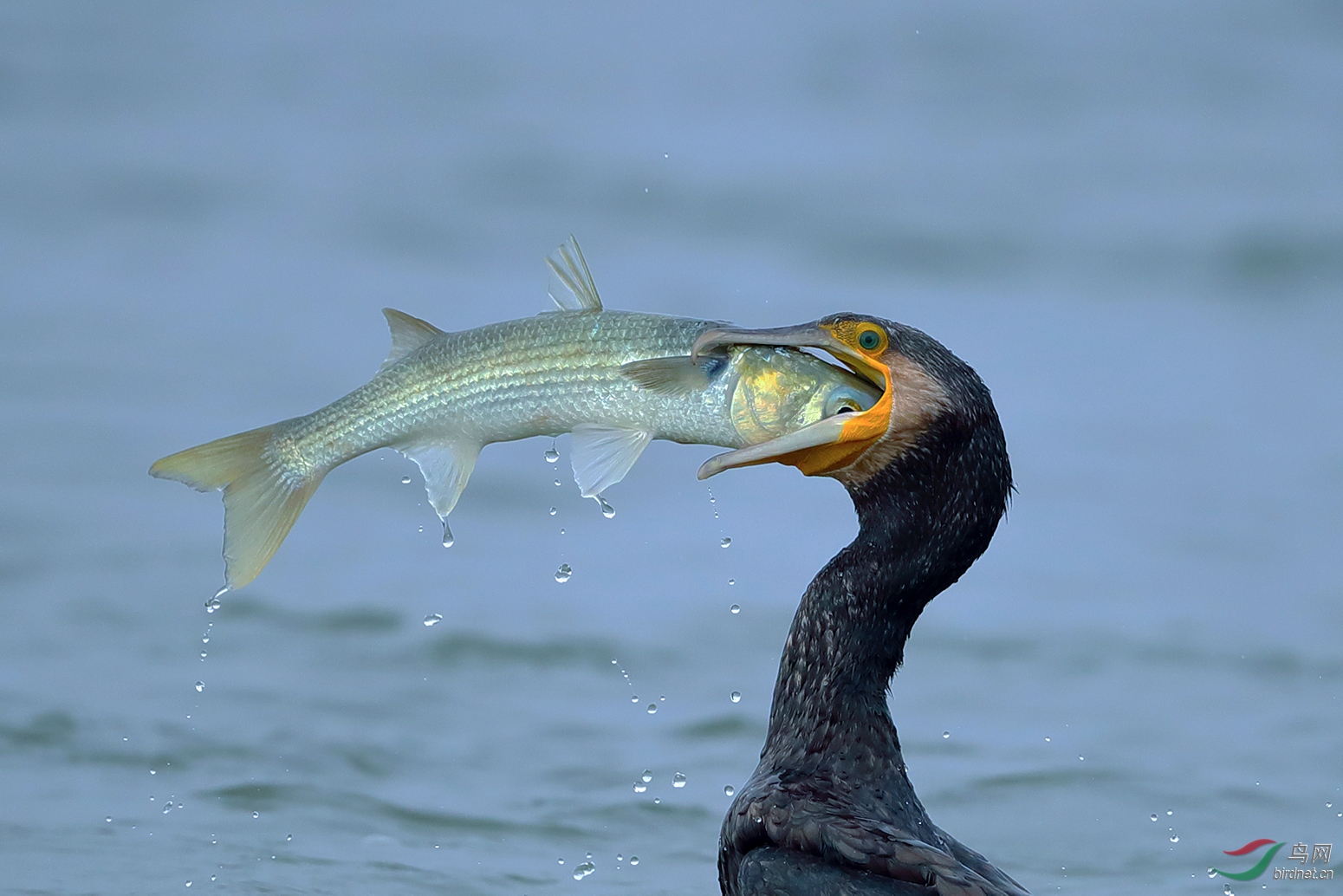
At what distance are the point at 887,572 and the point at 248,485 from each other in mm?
1384

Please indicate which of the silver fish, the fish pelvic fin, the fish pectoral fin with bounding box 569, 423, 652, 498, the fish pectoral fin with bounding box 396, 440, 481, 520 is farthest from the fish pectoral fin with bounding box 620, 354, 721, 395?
the fish pelvic fin

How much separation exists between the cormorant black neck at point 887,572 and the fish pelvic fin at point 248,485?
113 centimetres

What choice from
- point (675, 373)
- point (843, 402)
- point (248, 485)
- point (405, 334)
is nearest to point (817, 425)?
point (843, 402)

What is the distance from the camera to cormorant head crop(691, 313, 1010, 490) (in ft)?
12.8

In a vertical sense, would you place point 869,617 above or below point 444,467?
below

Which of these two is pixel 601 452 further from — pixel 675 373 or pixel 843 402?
pixel 843 402

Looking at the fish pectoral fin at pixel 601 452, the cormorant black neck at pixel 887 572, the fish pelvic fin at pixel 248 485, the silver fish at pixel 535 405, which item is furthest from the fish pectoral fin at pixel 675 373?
the fish pelvic fin at pixel 248 485

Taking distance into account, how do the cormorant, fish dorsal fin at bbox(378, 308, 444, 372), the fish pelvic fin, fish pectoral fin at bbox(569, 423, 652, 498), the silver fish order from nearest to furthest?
1. the cormorant
2. the silver fish
3. fish pectoral fin at bbox(569, 423, 652, 498)
4. the fish pelvic fin
5. fish dorsal fin at bbox(378, 308, 444, 372)

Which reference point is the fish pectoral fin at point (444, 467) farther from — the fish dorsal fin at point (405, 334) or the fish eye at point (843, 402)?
the fish eye at point (843, 402)

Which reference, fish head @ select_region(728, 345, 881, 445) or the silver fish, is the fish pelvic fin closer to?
the silver fish

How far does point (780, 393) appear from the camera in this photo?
396 centimetres

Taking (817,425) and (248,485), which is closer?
(817,425)

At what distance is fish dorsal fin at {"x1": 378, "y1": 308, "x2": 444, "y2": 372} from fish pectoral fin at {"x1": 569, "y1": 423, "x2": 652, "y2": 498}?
440 mm

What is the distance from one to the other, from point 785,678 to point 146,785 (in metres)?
3.05
